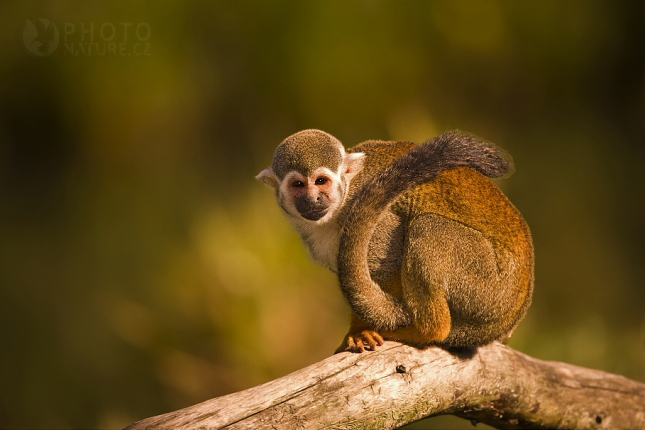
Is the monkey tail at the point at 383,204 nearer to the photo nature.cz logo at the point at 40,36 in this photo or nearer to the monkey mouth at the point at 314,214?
the monkey mouth at the point at 314,214

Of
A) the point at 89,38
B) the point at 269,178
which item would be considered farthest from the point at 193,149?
the point at 269,178

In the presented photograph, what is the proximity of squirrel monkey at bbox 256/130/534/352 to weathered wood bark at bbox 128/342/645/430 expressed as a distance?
0.39 ft

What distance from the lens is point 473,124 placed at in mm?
5512

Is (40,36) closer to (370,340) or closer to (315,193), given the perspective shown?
(315,193)

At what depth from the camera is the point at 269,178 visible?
2.77 m

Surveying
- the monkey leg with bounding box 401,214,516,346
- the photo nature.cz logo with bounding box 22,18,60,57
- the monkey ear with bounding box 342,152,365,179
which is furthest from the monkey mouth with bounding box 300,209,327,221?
the photo nature.cz logo with bounding box 22,18,60,57

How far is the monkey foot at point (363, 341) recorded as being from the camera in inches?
92.6

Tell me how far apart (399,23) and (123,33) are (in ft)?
8.64

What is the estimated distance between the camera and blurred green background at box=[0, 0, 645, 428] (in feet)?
16.8

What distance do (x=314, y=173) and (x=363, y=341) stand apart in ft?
2.44

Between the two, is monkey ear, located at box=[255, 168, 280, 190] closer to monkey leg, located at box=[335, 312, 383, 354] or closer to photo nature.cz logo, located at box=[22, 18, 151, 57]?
monkey leg, located at box=[335, 312, 383, 354]

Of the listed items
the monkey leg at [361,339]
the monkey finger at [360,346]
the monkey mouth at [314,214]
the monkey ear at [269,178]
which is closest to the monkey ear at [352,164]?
the monkey mouth at [314,214]

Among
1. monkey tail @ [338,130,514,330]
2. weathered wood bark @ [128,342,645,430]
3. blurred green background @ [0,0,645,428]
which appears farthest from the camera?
blurred green background @ [0,0,645,428]

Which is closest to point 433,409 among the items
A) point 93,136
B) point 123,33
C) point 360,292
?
point 360,292
